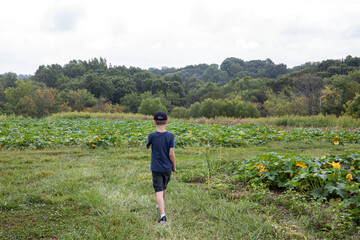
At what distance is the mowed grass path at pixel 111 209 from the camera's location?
8.64 ft

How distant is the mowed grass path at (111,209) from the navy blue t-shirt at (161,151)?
2.04 feet

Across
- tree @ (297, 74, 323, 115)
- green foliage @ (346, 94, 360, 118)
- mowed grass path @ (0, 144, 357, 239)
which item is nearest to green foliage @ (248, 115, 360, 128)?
green foliage @ (346, 94, 360, 118)

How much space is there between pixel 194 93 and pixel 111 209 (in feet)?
174

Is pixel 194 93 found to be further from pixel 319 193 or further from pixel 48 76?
pixel 319 193

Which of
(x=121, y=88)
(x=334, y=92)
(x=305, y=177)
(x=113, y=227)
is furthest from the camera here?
(x=121, y=88)

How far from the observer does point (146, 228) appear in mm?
2760

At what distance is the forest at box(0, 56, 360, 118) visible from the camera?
30.9 m

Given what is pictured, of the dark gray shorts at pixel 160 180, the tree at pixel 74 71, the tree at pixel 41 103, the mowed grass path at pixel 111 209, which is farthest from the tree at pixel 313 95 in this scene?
the tree at pixel 74 71

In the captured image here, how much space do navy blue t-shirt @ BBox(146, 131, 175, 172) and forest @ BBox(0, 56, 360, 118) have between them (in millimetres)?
24025

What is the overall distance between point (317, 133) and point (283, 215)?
30.8 feet

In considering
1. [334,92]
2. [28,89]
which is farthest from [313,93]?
[28,89]

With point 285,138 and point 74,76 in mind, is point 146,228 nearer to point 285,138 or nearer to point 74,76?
point 285,138

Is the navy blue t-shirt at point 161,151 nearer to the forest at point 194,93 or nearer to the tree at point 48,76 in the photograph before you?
the forest at point 194,93

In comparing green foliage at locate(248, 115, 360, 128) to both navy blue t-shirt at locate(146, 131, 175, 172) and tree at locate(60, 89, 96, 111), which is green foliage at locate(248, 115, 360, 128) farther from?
tree at locate(60, 89, 96, 111)
